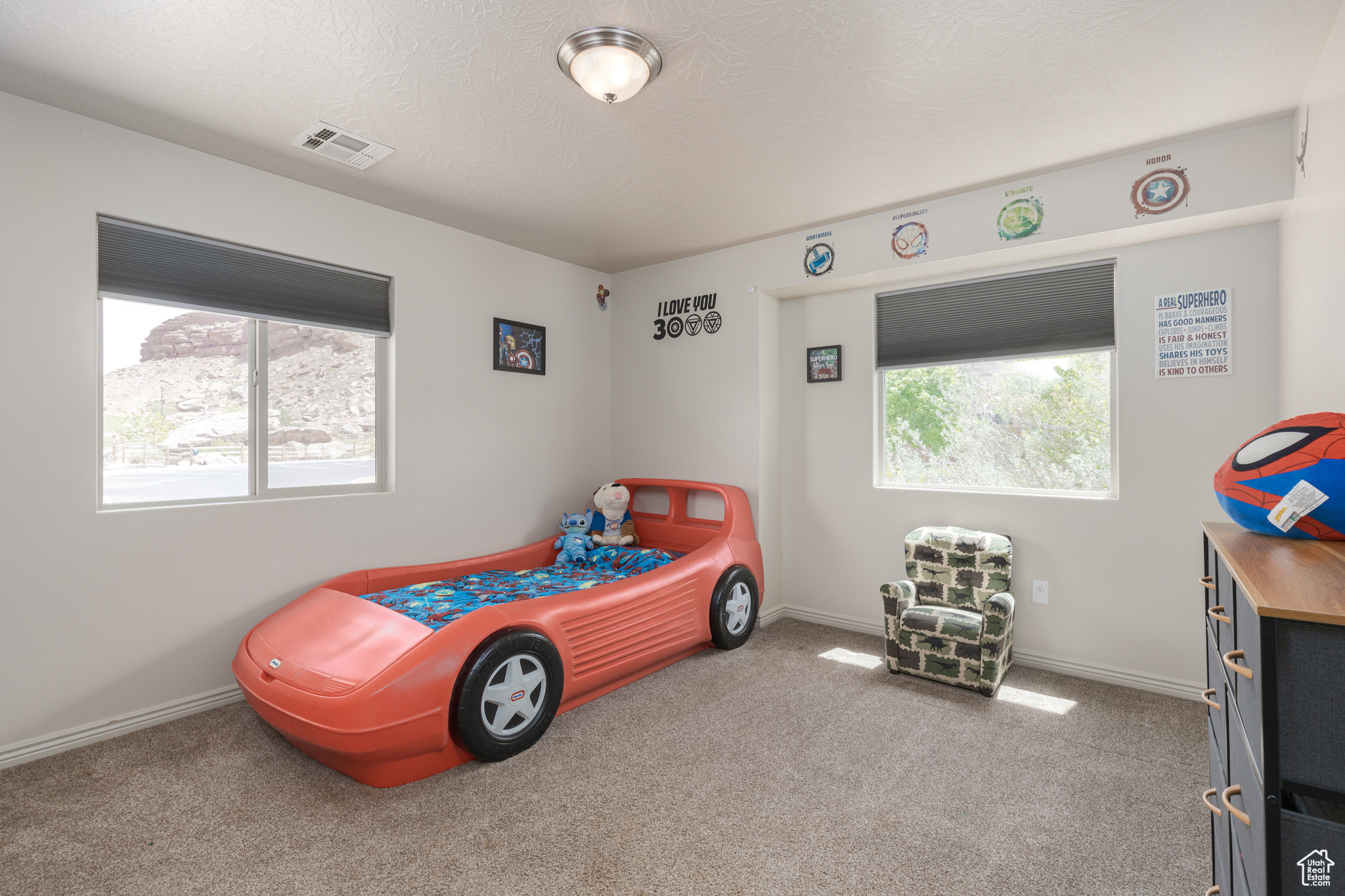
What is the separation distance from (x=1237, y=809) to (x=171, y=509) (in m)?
3.43

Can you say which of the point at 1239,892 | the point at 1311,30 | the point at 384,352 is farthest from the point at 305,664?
the point at 1311,30

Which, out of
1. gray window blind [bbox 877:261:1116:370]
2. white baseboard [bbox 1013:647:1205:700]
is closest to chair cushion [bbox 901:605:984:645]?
white baseboard [bbox 1013:647:1205:700]

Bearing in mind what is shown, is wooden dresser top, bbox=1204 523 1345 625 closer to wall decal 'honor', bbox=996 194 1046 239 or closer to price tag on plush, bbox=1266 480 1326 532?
price tag on plush, bbox=1266 480 1326 532

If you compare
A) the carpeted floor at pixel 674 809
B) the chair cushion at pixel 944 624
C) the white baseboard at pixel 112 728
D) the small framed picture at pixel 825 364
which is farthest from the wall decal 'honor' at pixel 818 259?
the white baseboard at pixel 112 728

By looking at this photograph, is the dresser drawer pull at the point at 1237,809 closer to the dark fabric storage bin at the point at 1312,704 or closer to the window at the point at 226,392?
the dark fabric storage bin at the point at 1312,704

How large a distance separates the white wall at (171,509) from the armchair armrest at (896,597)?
7.60ft

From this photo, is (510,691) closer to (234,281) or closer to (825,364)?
(234,281)

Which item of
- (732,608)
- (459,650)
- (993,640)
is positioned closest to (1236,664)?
(993,640)

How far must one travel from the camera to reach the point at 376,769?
2.03m

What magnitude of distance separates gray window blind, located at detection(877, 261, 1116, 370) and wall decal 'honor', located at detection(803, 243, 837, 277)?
0.42 m

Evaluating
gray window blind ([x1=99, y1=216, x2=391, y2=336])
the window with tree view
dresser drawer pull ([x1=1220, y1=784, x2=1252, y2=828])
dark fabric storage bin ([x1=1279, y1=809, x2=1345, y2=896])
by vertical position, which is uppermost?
gray window blind ([x1=99, y1=216, x2=391, y2=336])

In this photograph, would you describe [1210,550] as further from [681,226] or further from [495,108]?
[681,226]

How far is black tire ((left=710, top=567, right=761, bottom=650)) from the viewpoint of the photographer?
10.7 feet

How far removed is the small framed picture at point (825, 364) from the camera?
12.5 feet
